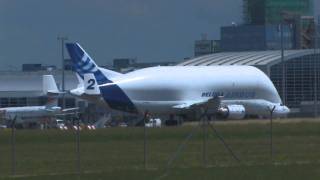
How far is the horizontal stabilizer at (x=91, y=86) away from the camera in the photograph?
94.9m

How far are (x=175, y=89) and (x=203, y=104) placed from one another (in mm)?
3602

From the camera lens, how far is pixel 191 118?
101438 millimetres

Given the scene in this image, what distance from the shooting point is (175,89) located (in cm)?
9956

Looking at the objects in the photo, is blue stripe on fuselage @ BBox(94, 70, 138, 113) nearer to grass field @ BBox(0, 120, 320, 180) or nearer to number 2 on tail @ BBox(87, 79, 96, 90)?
number 2 on tail @ BBox(87, 79, 96, 90)

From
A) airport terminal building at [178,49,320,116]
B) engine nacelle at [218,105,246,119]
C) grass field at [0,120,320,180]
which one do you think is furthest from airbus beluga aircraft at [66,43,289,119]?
grass field at [0,120,320,180]

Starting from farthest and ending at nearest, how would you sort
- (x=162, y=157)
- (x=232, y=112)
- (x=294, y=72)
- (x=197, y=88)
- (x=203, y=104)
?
(x=294, y=72), (x=197, y=88), (x=203, y=104), (x=232, y=112), (x=162, y=157)

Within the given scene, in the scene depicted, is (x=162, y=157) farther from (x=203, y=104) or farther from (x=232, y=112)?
(x=203, y=104)

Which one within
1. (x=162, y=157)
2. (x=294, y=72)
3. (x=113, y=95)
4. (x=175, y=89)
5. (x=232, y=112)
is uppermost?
(x=294, y=72)

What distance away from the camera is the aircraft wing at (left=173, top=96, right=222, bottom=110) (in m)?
95.6

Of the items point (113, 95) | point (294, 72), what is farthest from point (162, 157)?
point (294, 72)

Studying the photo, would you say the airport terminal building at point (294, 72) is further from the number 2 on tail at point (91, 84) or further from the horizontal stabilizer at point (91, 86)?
the number 2 on tail at point (91, 84)

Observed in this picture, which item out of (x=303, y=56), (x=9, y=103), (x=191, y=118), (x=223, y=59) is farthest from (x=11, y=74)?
(x=191, y=118)

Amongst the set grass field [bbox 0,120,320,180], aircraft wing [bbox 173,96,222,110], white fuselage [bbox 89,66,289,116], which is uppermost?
white fuselage [bbox 89,66,289,116]

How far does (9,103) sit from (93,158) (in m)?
98.0
